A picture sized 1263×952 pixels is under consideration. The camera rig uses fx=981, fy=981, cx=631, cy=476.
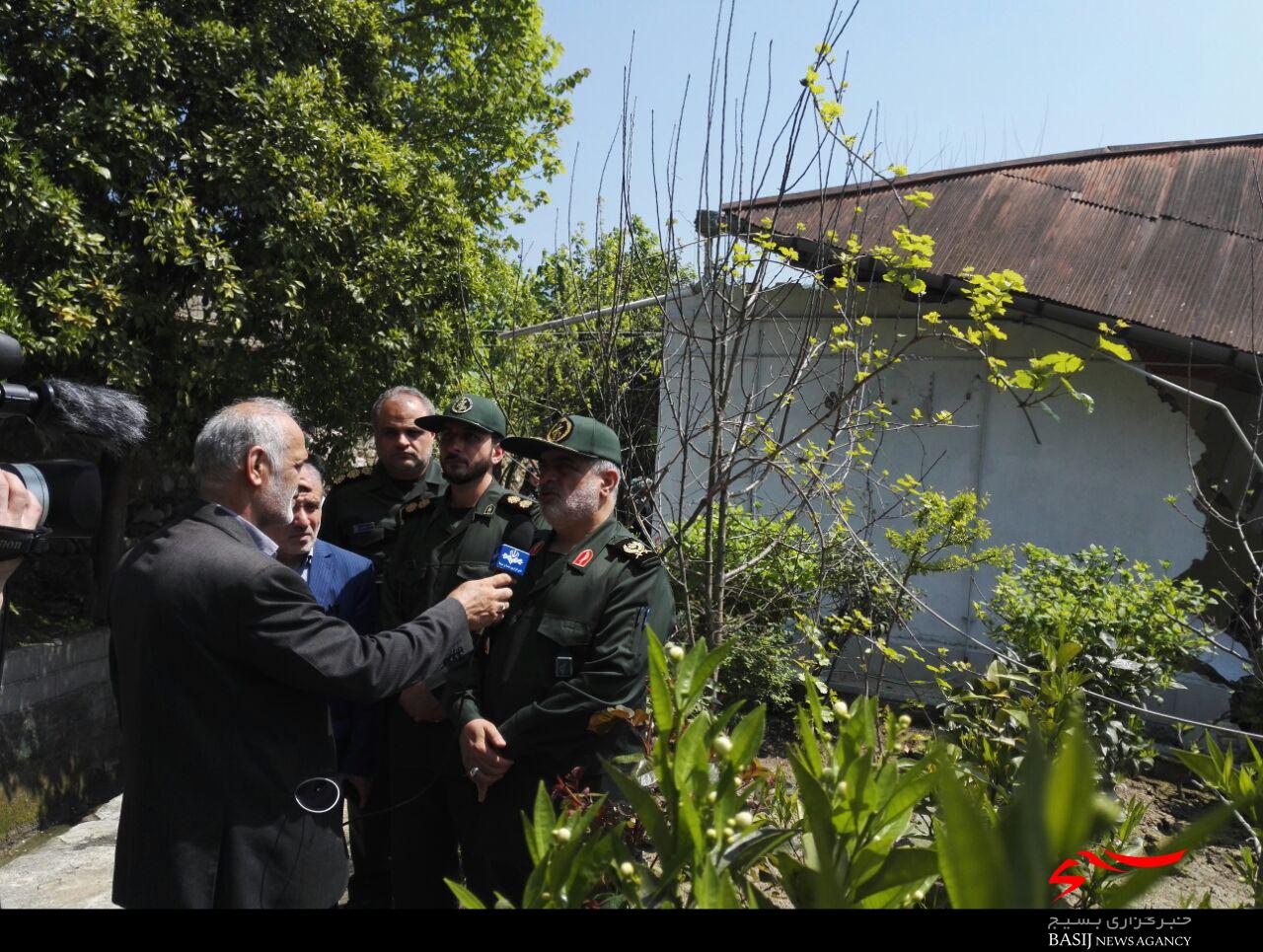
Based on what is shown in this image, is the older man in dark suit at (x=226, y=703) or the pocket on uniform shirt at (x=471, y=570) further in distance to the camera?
the pocket on uniform shirt at (x=471, y=570)

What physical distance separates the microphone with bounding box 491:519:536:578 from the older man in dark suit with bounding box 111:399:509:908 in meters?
0.78

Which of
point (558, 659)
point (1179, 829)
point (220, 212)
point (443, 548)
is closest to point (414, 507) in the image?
point (443, 548)

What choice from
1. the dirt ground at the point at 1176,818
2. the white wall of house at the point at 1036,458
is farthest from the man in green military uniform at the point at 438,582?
the white wall of house at the point at 1036,458

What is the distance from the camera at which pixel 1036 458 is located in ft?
24.8

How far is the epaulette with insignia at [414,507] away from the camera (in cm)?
371

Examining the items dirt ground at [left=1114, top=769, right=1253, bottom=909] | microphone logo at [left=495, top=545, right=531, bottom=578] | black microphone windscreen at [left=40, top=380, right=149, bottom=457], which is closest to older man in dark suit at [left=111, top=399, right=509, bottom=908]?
black microphone windscreen at [left=40, top=380, right=149, bottom=457]

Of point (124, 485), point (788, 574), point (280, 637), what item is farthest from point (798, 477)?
point (280, 637)

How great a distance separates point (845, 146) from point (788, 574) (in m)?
2.74

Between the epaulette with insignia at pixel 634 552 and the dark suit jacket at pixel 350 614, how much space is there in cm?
102

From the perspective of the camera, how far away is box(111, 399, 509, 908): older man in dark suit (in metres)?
2.18

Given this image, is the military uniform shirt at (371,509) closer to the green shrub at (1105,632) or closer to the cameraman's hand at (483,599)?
the cameraman's hand at (483,599)

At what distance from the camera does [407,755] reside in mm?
3342
